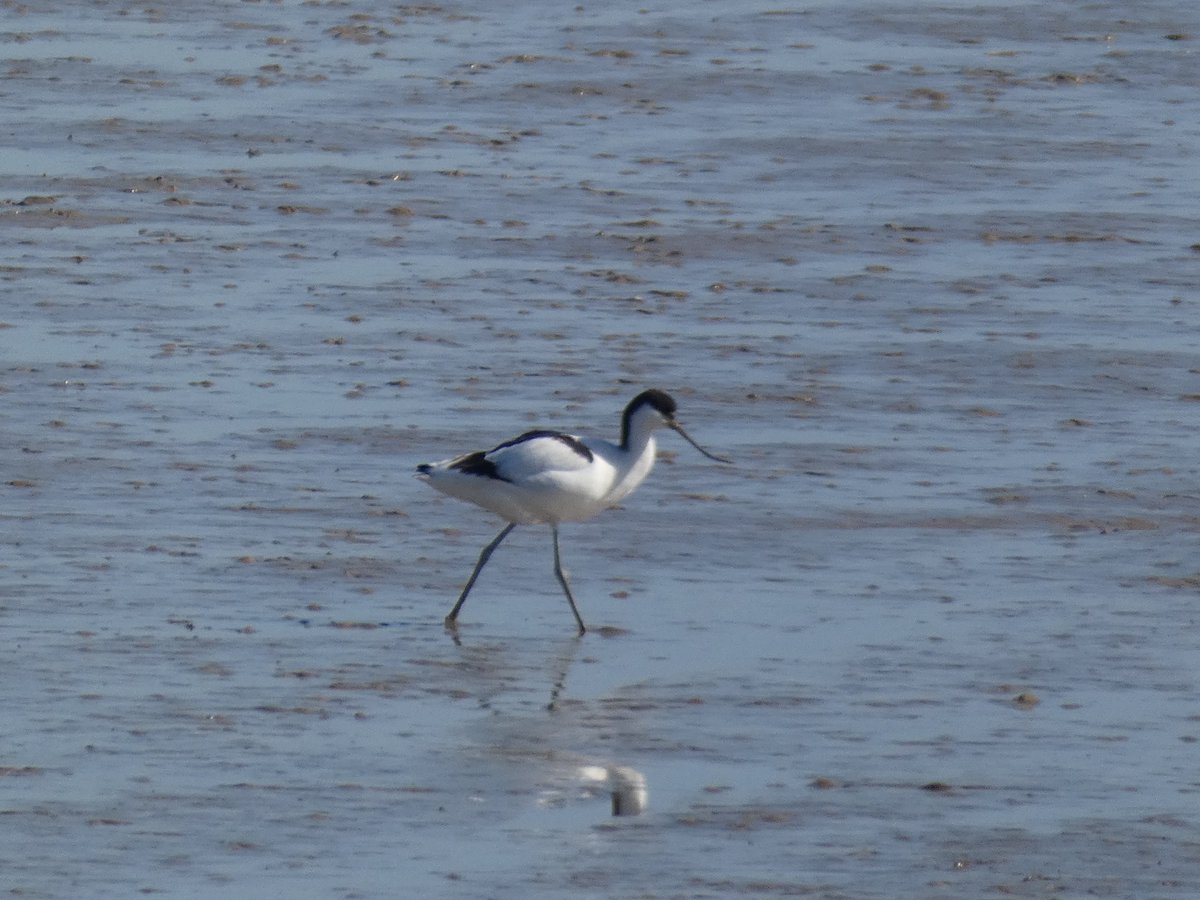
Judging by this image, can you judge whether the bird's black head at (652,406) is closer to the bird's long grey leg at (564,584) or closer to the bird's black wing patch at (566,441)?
the bird's black wing patch at (566,441)

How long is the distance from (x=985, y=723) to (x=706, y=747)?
908 mm

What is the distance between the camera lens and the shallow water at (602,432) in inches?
318

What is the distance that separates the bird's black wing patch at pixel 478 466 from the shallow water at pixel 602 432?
490 millimetres

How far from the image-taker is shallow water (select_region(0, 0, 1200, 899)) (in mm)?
8078

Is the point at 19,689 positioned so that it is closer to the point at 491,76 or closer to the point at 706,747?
the point at 706,747

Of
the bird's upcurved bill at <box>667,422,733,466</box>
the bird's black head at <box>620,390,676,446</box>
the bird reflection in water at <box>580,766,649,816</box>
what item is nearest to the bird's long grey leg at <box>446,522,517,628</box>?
the bird's black head at <box>620,390,676,446</box>

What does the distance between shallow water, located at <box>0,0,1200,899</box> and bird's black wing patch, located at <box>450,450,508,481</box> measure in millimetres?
490

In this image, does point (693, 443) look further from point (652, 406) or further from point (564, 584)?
point (564, 584)

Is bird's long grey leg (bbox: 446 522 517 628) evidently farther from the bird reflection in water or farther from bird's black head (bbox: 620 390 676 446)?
the bird reflection in water

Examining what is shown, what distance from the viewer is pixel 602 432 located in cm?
1298

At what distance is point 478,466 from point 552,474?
27 cm

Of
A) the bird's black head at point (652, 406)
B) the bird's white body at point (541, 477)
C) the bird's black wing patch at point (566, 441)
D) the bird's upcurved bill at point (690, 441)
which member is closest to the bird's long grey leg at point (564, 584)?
the bird's white body at point (541, 477)

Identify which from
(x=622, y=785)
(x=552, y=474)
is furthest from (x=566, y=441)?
(x=622, y=785)

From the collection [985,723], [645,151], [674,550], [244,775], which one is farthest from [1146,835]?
[645,151]
